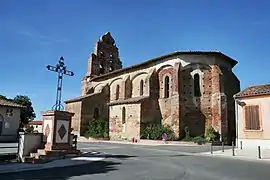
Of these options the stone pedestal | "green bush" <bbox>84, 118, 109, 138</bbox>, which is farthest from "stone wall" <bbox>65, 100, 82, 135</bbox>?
the stone pedestal

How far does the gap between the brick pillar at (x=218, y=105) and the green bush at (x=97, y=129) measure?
1475 centimetres

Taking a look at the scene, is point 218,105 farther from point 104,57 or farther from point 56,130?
point 104,57

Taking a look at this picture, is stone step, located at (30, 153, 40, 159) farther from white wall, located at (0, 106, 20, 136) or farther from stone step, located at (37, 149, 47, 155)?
white wall, located at (0, 106, 20, 136)

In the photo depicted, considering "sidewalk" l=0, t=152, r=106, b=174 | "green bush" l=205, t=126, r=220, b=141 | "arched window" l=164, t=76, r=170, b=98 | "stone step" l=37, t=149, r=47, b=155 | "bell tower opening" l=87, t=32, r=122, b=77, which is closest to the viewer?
"sidewalk" l=0, t=152, r=106, b=174

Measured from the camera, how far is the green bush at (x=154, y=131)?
28.1 meters

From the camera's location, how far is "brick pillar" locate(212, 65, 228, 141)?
87.4 feet

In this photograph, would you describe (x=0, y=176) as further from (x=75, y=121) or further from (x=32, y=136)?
(x=75, y=121)

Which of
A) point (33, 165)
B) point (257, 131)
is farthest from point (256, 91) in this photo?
point (33, 165)

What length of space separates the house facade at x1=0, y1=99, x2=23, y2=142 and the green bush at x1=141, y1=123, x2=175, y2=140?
14457 mm

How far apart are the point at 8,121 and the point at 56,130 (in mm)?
17755

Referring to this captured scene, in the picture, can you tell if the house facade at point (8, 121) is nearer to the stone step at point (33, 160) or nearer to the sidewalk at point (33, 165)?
the stone step at point (33, 160)

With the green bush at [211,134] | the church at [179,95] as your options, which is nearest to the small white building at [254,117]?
the green bush at [211,134]

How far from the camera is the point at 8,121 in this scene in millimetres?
27516

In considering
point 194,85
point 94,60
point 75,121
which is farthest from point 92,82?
point 194,85
